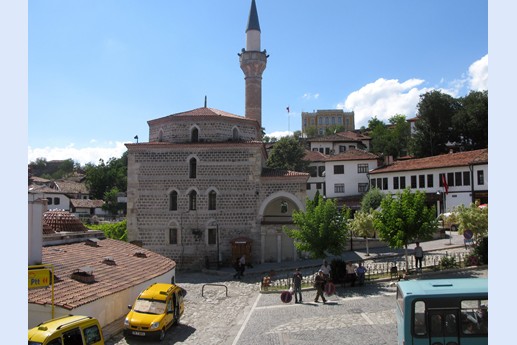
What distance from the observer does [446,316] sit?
26.0 feet

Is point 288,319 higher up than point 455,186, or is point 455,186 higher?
point 455,186

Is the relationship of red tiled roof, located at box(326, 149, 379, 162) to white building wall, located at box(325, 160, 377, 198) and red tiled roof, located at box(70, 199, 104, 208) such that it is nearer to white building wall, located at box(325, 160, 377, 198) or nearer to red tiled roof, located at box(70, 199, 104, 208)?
white building wall, located at box(325, 160, 377, 198)

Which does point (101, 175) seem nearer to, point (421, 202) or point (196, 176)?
point (196, 176)

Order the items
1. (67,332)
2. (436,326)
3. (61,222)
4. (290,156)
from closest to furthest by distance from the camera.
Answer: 1. (436,326)
2. (67,332)
3. (61,222)
4. (290,156)

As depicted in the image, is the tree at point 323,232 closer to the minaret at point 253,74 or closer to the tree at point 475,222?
the tree at point 475,222

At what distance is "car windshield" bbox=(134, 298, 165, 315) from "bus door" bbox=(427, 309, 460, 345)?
23.6ft

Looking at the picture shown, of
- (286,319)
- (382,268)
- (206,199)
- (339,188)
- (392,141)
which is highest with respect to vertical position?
(392,141)

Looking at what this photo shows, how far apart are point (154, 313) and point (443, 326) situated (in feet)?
24.6

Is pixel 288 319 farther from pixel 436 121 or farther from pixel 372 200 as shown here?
pixel 436 121

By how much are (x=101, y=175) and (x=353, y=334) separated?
58.3 meters

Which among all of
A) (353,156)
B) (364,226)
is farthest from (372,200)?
(364,226)

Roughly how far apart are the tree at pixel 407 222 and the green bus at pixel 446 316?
8748mm

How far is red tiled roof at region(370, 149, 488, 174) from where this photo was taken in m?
30.6

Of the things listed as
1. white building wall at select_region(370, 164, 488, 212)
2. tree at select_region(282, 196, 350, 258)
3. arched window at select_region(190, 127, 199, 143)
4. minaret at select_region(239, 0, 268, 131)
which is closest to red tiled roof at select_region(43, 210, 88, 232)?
tree at select_region(282, 196, 350, 258)
